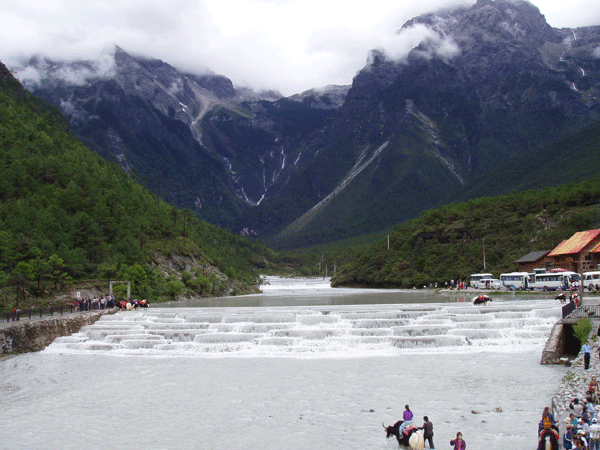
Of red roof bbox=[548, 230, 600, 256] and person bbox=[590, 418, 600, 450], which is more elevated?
red roof bbox=[548, 230, 600, 256]

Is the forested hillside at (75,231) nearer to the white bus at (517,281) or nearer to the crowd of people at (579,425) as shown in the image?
the white bus at (517,281)

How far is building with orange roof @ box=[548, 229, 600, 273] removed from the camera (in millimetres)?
83688

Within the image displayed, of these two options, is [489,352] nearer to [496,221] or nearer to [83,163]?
[496,221]

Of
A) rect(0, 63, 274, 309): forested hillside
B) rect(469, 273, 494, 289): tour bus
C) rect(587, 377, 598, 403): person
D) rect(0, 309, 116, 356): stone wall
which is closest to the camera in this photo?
rect(587, 377, 598, 403): person

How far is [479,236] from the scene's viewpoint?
129125mm

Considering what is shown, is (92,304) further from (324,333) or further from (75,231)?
(75,231)

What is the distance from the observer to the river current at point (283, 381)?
21984 mm

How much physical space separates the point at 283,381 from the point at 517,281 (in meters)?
62.9

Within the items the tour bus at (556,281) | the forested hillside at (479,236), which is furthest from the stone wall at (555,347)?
the forested hillside at (479,236)

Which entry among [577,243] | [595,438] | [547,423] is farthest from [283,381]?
[577,243]

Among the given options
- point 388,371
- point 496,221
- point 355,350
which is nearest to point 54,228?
point 355,350

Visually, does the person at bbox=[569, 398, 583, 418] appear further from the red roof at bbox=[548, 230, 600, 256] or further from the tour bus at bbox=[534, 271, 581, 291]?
the red roof at bbox=[548, 230, 600, 256]

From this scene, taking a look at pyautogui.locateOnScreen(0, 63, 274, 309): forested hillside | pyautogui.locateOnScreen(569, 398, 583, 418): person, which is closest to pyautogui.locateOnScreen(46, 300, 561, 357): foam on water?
pyautogui.locateOnScreen(569, 398, 583, 418): person

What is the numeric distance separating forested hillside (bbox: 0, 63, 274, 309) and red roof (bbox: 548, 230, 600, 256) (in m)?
68.2
